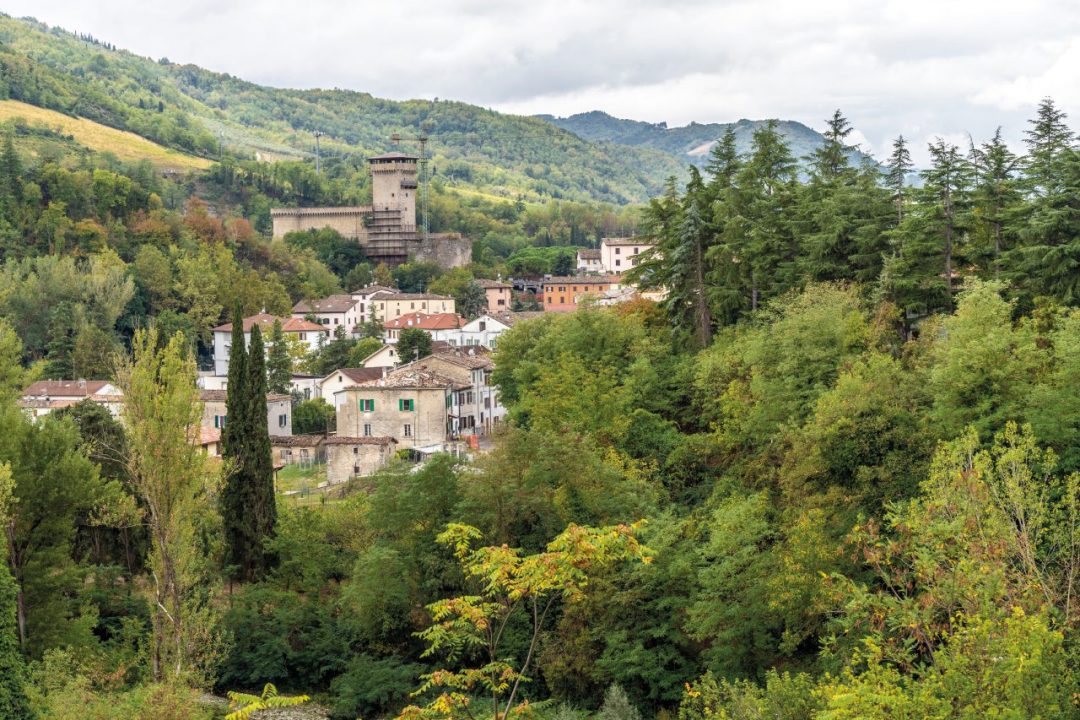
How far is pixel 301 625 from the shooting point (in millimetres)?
33219

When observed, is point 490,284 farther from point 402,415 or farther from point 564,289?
point 402,415

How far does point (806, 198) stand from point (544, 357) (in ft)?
33.0

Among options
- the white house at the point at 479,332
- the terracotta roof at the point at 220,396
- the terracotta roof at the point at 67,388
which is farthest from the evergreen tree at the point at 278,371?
the white house at the point at 479,332

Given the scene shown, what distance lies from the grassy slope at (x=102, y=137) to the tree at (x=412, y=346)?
73.2 m

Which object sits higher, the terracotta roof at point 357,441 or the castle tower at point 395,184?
the castle tower at point 395,184

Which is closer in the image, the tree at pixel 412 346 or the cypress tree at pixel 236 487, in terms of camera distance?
the cypress tree at pixel 236 487

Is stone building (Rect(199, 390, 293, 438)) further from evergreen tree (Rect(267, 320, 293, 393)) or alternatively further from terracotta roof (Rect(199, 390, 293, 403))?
evergreen tree (Rect(267, 320, 293, 393))

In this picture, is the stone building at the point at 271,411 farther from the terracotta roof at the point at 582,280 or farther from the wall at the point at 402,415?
the terracotta roof at the point at 582,280

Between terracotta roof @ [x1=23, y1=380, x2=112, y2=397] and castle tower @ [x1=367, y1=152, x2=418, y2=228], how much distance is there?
205 feet

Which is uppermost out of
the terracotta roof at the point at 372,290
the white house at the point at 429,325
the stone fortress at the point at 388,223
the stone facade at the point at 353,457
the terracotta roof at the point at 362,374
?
the stone fortress at the point at 388,223

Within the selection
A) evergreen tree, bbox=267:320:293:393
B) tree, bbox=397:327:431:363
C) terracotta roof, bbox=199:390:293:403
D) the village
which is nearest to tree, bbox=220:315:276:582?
the village

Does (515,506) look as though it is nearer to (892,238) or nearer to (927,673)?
(892,238)

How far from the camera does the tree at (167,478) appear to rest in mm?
26344

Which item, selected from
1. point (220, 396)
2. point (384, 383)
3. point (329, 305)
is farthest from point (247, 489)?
point (329, 305)
